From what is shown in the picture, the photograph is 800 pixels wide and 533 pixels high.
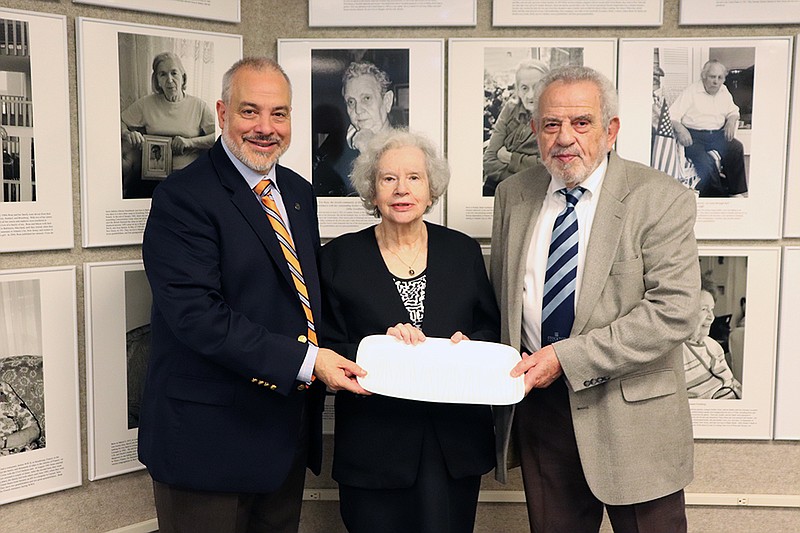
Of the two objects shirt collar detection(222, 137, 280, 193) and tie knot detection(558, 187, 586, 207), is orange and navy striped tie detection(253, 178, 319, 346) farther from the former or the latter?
tie knot detection(558, 187, 586, 207)

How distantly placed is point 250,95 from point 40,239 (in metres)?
1.01

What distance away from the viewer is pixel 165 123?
10.1 feet

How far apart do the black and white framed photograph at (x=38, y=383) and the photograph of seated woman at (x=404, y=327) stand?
3.45 feet

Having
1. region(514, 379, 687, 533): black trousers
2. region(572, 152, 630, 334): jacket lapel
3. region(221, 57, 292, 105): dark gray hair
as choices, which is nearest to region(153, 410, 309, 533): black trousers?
region(514, 379, 687, 533): black trousers

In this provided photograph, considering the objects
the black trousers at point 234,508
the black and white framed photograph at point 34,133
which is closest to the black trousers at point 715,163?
the black trousers at point 234,508

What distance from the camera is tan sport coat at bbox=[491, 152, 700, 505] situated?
236 cm

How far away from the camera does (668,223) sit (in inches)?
94.7

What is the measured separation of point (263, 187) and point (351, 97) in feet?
3.32

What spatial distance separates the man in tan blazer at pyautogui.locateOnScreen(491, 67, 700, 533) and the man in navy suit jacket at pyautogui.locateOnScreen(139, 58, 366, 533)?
27.0 inches

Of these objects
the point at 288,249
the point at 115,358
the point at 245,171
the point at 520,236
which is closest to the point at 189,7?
the point at 245,171

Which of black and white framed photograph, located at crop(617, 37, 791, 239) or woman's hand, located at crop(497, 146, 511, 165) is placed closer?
black and white framed photograph, located at crop(617, 37, 791, 239)

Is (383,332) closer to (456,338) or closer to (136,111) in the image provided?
(456,338)

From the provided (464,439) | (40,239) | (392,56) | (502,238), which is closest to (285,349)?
(464,439)

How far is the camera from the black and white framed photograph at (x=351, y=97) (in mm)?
3318
